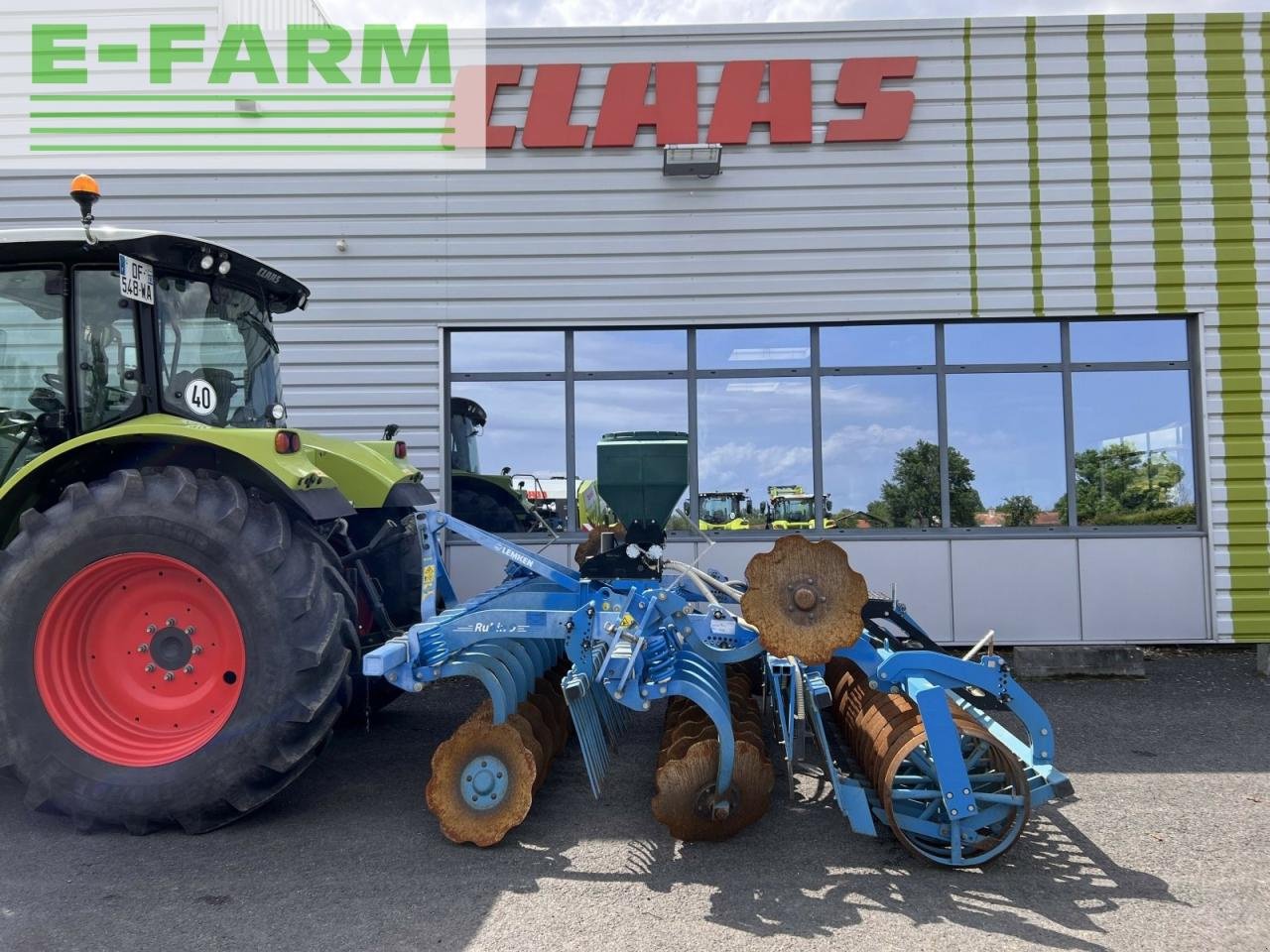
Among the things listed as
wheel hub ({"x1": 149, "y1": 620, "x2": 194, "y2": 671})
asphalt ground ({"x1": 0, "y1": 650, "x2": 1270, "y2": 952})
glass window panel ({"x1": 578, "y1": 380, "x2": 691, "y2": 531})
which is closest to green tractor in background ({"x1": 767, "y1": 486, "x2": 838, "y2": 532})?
glass window panel ({"x1": 578, "y1": 380, "x2": 691, "y2": 531})

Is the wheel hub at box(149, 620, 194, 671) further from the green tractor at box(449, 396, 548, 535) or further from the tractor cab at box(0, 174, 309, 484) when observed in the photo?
the green tractor at box(449, 396, 548, 535)

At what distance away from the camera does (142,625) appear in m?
3.69

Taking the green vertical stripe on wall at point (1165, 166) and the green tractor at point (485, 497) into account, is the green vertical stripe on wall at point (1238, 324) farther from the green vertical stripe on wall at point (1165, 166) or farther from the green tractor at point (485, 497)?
the green tractor at point (485, 497)

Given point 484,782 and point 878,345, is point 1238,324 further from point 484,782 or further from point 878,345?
point 484,782

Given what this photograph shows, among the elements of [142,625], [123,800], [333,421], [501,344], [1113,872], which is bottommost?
[1113,872]

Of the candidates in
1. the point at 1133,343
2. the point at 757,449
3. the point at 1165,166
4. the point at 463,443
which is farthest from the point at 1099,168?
the point at 463,443

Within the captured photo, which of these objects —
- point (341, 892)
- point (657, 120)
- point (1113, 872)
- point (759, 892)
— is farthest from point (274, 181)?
point (1113, 872)

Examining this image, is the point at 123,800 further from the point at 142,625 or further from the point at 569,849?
the point at 569,849

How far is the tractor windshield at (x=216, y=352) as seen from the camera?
3.97 meters

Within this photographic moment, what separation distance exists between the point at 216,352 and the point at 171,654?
1.50m

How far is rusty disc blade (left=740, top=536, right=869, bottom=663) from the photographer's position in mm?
3207

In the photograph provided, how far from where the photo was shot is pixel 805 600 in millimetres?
3219

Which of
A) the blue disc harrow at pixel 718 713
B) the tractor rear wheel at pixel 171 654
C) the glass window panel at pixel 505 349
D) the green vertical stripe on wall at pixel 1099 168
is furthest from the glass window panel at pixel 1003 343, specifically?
the tractor rear wheel at pixel 171 654

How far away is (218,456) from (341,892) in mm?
1915
